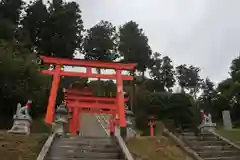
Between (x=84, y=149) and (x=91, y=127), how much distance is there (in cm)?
1392

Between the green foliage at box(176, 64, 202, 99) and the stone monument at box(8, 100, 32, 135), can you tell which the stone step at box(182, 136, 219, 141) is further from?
the green foliage at box(176, 64, 202, 99)

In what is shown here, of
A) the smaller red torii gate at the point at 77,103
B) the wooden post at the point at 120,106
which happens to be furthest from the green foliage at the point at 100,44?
the wooden post at the point at 120,106

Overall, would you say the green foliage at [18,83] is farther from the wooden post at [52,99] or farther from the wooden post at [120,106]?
the wooden post at [120,106]

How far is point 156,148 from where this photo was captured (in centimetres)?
1112

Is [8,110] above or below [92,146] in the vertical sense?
above

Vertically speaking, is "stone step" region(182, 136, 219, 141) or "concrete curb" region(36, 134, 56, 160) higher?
"stone step" region(182, 136, 219, 141)

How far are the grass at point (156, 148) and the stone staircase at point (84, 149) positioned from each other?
2.39ft

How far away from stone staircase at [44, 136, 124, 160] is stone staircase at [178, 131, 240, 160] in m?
2.91

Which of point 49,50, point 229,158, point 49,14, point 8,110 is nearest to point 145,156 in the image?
point 229,158

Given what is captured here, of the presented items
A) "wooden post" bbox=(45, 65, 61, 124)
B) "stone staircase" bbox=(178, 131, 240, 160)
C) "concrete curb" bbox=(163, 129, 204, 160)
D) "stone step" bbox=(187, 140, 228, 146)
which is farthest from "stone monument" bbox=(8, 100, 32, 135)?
"stone step" bbox=(187, 140, 228, 146)

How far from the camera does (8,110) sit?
26.2 m

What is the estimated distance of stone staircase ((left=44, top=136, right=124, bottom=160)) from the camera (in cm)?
977

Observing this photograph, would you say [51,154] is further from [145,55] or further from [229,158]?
[145,55]

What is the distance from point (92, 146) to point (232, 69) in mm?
37182
